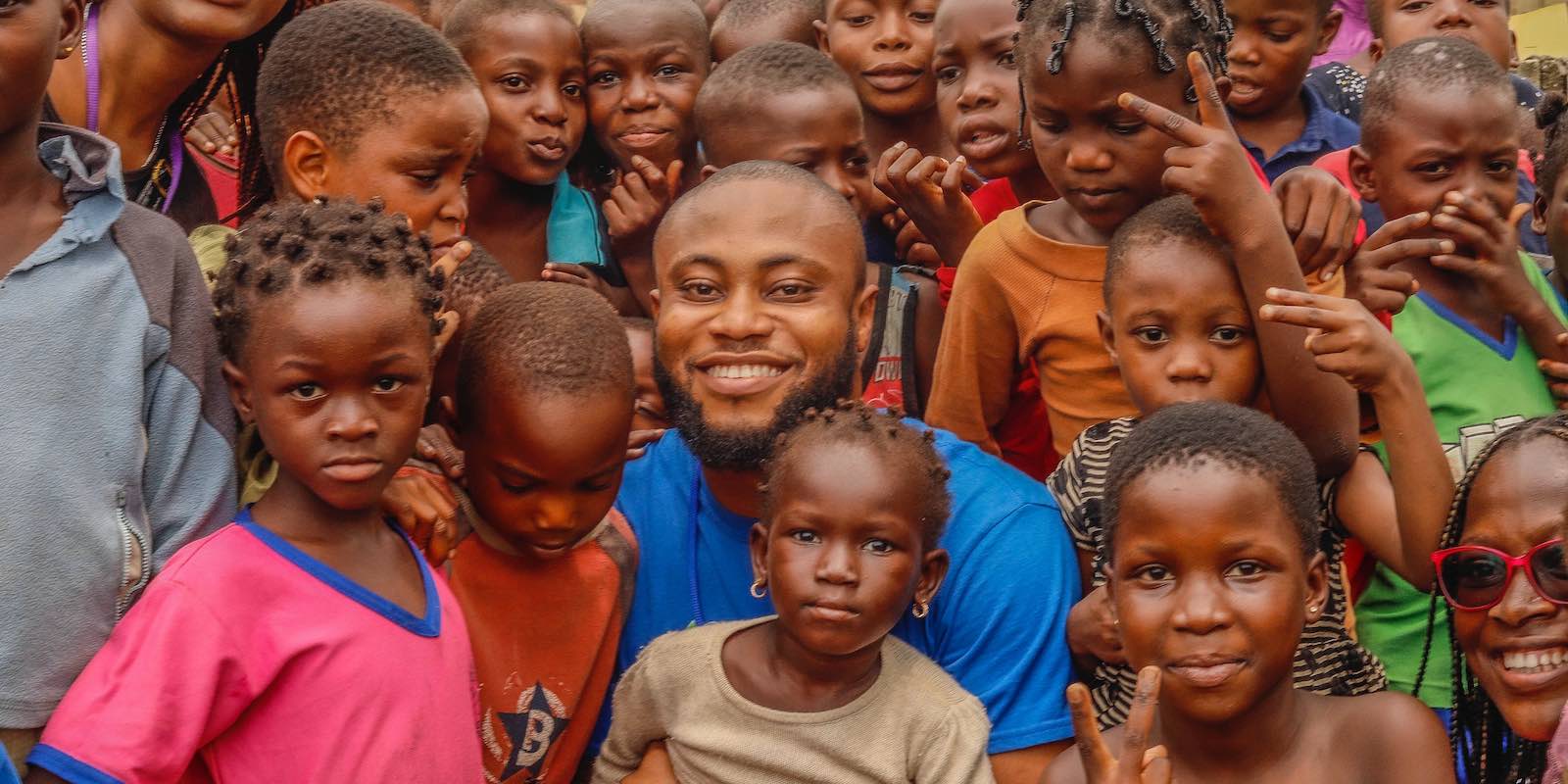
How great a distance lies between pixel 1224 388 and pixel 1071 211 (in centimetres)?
79

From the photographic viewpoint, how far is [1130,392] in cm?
360

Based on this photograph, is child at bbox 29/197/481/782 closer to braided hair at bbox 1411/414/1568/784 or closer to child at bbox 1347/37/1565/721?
braided hair at bbox 1411/414/1568/784

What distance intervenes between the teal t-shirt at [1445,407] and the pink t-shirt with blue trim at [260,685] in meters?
2.08

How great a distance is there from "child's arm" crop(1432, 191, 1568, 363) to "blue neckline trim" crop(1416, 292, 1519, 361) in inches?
1.2

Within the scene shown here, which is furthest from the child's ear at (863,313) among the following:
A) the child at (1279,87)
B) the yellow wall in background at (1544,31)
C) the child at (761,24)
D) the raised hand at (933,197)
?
the yellow wall in background at (1544,31)

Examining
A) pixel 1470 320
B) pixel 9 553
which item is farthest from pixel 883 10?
pixel 9 553

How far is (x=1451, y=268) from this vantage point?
4.05 meters

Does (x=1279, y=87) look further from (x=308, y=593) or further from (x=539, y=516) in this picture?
(x=308, y=593)

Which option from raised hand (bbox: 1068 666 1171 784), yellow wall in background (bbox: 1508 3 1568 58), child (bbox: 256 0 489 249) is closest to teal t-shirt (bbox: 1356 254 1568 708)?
raised hand (bbox: 1068 666 1171 784)

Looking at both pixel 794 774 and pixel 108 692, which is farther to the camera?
pixel 794 774

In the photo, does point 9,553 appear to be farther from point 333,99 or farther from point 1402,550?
point 1402,550

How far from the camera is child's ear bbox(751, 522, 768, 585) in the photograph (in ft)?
11.2

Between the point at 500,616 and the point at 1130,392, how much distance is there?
4.70 feet

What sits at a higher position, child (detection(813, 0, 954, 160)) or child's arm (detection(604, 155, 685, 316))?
child (detection(813, 0, 954, 160))
